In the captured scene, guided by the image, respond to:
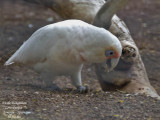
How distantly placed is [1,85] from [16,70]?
4.59 feet

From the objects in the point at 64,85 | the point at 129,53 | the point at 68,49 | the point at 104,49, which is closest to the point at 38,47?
the point at 68,49

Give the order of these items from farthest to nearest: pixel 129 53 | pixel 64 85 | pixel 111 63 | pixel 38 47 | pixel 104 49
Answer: pixel 64 85 → pixel 129 53 → pixel 38 47 → pixel 111 63 → pixel 104 49

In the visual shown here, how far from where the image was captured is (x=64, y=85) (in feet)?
18.5

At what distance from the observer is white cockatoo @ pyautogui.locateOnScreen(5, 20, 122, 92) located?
12.4 ft

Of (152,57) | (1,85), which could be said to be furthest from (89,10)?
(152,57)

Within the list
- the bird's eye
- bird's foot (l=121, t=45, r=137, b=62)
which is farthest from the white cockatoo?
bird's foot (l=121, t=45, r=137, b=62)

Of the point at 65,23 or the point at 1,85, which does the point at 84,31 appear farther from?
the point at 1,85

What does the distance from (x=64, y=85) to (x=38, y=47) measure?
163 cm

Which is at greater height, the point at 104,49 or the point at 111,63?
the point at 104,49

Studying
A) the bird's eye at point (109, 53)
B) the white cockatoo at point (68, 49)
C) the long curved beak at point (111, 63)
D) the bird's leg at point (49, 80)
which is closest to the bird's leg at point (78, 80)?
the white cockatoo at point (68, 49)

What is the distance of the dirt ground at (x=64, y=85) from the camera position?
3.26m

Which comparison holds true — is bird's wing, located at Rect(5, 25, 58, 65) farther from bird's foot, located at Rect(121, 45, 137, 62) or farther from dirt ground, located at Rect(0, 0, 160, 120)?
bird's foot, located at Rect(121, 45, 137, 62)

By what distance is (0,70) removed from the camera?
5.88m

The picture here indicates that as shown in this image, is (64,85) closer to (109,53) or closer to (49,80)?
(49,80)
